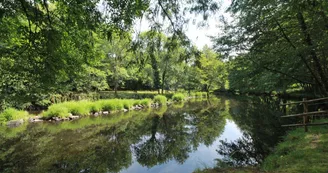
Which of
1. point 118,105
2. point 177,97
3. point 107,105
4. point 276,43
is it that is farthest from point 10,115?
point 177,97

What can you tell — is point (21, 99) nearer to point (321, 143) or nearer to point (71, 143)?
point (71, 143)

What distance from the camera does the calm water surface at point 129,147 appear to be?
5906 millimetres

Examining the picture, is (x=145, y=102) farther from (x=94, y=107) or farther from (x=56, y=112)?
(x=56, y=112)

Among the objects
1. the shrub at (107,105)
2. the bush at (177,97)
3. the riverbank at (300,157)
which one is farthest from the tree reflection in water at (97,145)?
the bush at (177,97)

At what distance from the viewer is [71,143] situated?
309 inches

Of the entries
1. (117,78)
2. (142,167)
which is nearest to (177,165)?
(142,167)

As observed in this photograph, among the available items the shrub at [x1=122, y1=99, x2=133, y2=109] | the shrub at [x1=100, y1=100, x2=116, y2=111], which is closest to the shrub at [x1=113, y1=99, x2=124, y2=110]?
the shrub at [x1=100, y1=100, x2=116, y2=111]

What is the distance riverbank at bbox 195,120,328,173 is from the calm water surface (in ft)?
2.22

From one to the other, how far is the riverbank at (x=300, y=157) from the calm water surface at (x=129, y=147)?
676 mm

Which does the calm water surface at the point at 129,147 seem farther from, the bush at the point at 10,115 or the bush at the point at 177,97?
the bush at the point at 177,97

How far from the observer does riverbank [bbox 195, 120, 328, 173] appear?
3819mm

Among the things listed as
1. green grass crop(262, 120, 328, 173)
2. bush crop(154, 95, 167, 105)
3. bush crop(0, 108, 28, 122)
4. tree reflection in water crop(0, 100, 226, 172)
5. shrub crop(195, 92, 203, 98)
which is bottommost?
tree reflection in water crop(0, 100, 226, 172)

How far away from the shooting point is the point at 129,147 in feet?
25.2

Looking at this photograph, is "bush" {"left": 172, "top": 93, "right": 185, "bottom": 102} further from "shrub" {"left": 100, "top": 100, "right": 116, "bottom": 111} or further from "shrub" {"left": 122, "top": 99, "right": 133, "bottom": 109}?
"shrub" {"left": 100, "top": 100, "right": 116, "bottom": 111}
